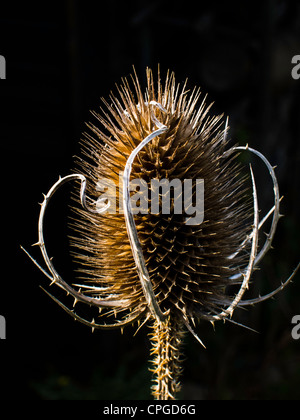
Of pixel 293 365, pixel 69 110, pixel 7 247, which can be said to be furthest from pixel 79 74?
pixel 293 365

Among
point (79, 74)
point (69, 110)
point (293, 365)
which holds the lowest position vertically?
point (293, 365)

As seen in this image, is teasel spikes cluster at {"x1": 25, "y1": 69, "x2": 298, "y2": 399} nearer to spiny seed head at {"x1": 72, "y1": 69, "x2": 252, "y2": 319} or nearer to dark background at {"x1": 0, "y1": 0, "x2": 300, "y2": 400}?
spiny seed head at {"x1": 72, "y1": 69, "x2": 252, "y2": 319}

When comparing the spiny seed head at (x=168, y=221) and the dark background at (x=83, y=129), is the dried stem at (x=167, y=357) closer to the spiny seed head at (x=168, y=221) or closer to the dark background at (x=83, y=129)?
the spiny seed head at (x=168, y=221)

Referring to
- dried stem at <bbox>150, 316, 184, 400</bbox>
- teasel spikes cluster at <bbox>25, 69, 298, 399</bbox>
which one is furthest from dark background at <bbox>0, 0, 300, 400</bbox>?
teasel spikes cluster at <bbox>25, 69, 298, 399</bbox>

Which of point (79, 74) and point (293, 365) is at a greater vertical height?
point (79, 74)

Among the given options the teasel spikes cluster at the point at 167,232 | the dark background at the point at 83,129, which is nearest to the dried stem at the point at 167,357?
the teasel spikes cluster at the point at 167,232

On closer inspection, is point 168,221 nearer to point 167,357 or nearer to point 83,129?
point 167,357

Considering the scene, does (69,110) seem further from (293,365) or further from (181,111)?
(293,365)

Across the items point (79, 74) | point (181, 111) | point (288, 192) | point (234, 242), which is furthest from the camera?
point (288, 192)
